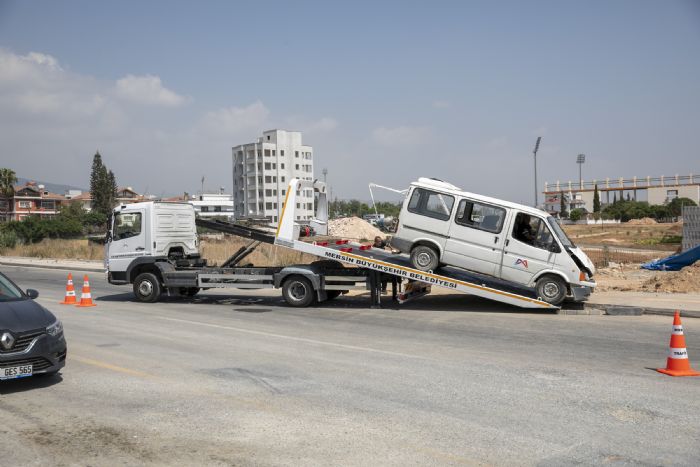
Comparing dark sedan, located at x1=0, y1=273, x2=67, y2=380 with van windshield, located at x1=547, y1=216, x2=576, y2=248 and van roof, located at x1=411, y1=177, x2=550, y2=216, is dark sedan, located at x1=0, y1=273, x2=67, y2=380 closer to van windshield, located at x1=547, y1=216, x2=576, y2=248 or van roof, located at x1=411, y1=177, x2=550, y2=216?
van roof, located at x1=411, y1=177, x2=550, y2=216

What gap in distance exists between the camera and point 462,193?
14359mm

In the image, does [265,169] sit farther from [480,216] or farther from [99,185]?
[480,216]

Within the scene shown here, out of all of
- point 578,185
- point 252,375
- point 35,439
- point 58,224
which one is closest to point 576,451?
point 252,375

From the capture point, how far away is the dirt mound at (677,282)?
1720cm

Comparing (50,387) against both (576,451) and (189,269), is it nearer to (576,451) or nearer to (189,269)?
(576,451)

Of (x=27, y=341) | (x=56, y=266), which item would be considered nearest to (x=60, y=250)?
(x=56, y=266)

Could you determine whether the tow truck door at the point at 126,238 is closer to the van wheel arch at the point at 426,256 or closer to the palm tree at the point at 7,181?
the van wheel arch at the point at 426,256

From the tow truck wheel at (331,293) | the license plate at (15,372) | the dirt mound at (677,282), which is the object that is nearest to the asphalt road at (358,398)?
the license plate at (15,372)

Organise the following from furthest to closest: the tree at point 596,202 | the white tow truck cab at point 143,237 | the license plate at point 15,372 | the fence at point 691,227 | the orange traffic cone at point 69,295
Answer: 1. the tree at point 596,202
2. the fence at point 691,227
3. the orange traffic cone at point 69,295
4. the white tow truck cab at point 143,237
5. the license plate at point 15,372

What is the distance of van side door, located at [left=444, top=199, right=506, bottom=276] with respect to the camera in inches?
560

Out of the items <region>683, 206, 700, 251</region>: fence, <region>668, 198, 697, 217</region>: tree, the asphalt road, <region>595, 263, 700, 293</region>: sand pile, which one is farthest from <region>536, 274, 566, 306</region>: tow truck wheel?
<region>668, 198, 697, 217</region>: tree

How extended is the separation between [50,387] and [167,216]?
9.25 meters

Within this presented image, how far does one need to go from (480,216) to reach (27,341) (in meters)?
9.89

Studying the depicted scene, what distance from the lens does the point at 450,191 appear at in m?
14.4
